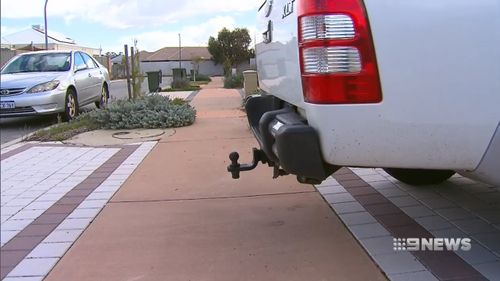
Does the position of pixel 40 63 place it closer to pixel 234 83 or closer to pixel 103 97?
pixel 103 97

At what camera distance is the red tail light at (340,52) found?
242cm

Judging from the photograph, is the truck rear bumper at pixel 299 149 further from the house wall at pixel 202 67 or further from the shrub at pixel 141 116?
the house wall at pixel 202 67

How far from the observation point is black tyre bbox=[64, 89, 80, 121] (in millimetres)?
10124

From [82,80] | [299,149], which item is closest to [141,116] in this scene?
[82,80]

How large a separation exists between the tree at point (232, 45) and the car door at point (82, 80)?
40.1 m

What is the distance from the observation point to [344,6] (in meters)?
2.43

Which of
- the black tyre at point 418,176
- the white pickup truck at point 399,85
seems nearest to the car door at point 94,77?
the black tyre at point 418,176

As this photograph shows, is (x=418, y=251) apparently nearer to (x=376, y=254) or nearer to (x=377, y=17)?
(x=376, y=254)

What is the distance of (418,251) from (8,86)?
27.0ft

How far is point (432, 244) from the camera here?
344 centimetres

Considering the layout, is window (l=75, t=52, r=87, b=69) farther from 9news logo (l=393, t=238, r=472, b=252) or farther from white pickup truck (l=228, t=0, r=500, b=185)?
white pickup truck (l=228, t=0, r=500, b=185)

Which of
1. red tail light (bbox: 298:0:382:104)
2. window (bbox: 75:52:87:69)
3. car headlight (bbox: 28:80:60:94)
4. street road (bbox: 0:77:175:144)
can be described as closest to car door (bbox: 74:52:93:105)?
window (bbox: 75:52:87:69)

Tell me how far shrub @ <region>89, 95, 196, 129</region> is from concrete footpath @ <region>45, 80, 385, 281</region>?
3.38 meters

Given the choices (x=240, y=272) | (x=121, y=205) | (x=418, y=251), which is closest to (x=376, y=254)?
(x=418, y=251)
